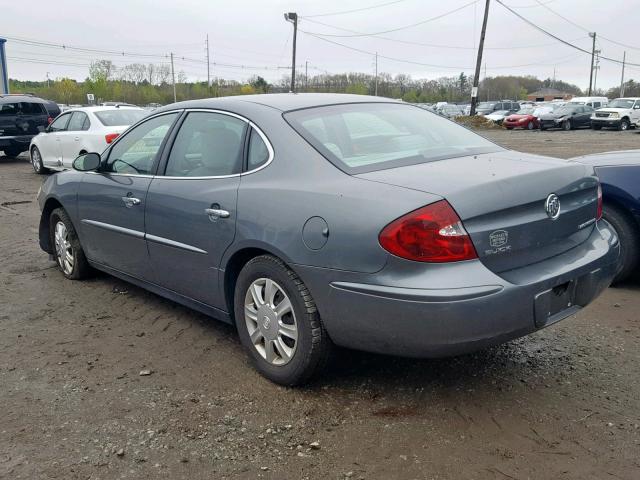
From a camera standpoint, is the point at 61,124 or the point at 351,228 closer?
the point at 351,228

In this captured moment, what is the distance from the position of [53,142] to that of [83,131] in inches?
55.4

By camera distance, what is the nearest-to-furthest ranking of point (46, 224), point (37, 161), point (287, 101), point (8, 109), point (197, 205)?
point (197, 205), point (287, 101), point (46, 224), point (37, 161), point (8, 109)

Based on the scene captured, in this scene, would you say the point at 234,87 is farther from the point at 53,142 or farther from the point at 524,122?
the point at 53,142

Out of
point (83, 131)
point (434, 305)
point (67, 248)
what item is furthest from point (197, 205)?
point (83, 131)

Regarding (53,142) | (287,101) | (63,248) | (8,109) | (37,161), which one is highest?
(8,109)

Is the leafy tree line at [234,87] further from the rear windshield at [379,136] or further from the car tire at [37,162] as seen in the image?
the rear windshield at [379,136]

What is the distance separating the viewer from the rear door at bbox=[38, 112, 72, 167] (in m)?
13.2

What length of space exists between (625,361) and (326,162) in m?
2.15

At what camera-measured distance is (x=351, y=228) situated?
9.73 ft

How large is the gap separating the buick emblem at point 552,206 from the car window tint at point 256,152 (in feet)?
4.97

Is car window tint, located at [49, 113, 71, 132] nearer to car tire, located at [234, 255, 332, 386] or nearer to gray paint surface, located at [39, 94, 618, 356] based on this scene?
gray paint surface, located at [39, 94, 618, 356]

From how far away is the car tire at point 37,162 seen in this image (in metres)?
14.4

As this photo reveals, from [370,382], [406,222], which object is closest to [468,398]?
[370,382]

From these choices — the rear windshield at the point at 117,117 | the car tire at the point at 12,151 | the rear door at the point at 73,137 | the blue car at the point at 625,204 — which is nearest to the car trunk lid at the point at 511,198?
the blue car at the point at 625,204
